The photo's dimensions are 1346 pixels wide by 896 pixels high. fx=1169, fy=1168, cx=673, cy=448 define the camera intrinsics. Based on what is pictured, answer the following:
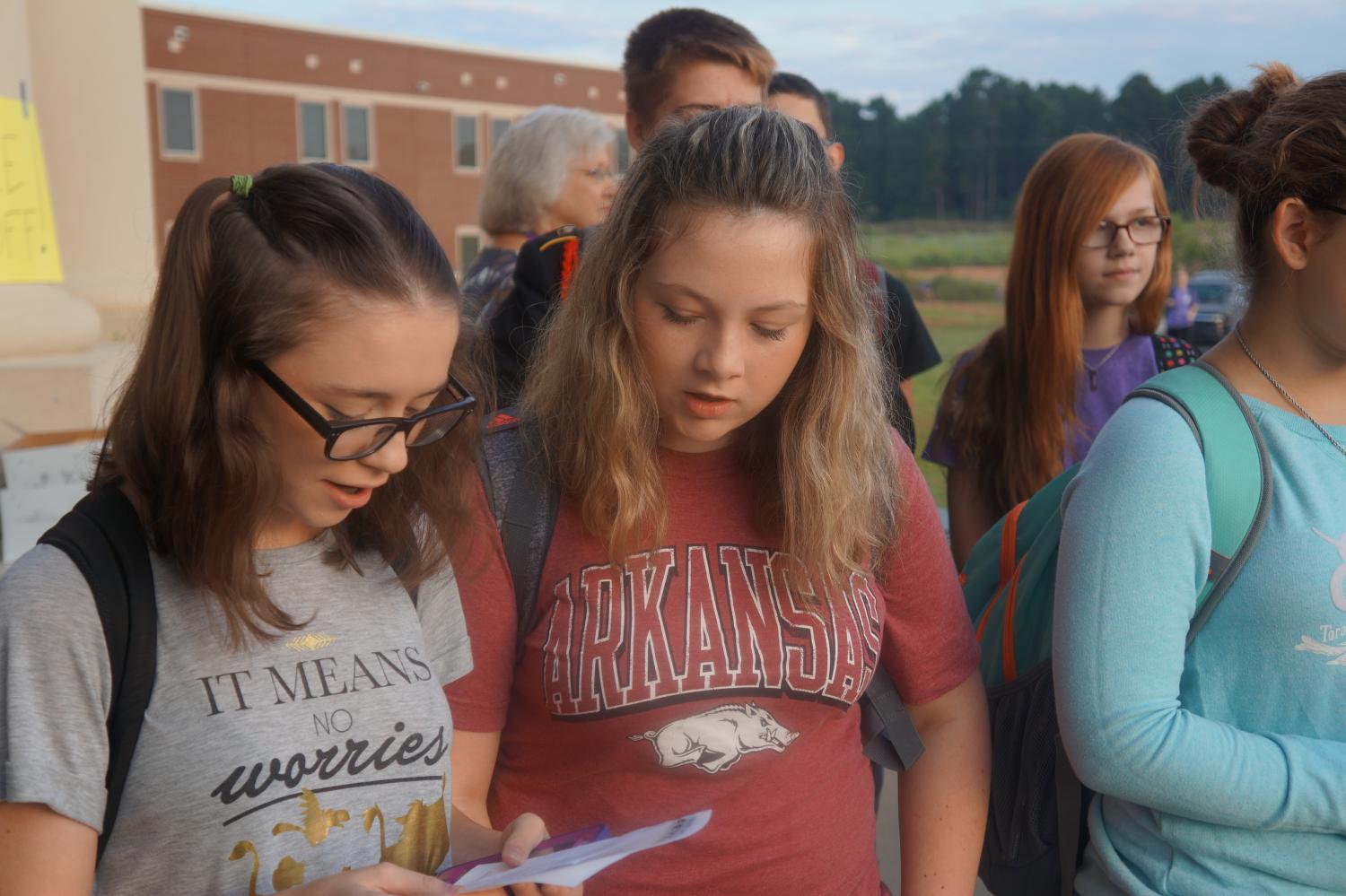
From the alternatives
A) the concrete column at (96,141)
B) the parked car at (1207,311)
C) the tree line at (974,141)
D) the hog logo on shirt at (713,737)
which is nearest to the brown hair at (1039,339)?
the hog logo on shirt at (713,737)

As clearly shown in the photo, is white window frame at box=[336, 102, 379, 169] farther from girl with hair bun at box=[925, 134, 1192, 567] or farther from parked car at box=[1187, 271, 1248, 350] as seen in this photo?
girl with hair bun at box=[925, 134, 1192, 567]

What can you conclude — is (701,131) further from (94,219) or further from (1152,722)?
(94,219)

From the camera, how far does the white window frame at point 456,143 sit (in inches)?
1399

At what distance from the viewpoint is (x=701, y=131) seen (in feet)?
5.77

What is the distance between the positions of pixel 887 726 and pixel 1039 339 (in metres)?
1.72

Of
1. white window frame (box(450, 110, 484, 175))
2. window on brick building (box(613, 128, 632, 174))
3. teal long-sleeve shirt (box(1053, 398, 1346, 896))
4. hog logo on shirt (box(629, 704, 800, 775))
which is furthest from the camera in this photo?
white window frame (box(450, 110, 484, 175))

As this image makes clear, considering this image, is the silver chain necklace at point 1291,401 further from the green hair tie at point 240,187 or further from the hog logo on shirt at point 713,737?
the green hair tie at point 240,187

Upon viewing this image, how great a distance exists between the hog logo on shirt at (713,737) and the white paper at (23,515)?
2.58 meters

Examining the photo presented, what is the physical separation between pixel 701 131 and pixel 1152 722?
106 cm

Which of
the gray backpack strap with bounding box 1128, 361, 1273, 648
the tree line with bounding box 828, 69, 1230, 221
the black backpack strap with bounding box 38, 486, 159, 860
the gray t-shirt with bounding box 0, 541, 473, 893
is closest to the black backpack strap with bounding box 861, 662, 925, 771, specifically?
the gray backpack strap with bounding box 1128, 361, 1273, 648

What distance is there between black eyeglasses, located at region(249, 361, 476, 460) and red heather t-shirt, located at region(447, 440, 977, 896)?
0.25 m

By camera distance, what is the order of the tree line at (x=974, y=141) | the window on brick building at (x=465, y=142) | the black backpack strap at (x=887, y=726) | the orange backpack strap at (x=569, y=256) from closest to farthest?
the black backpack strap at (x=887, y=726), the orange backpack strap at (x=569, y=256), the tree line at (x=974, y=141), the window on brick building at (x=465, y=142)

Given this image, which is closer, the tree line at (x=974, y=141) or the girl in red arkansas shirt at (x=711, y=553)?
the girl in red arkansas shirt at (x=711, y=553)

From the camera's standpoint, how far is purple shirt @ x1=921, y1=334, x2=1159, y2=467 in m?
3.30
